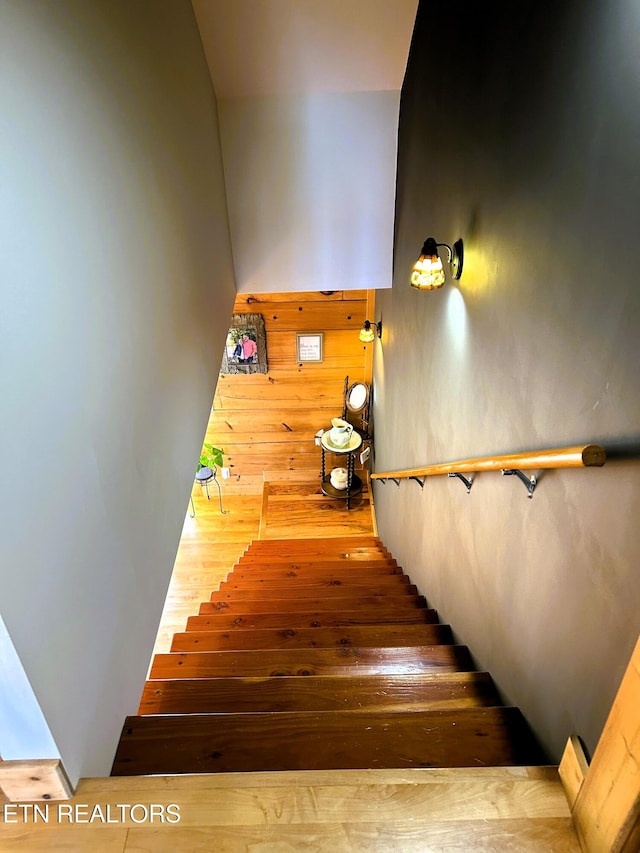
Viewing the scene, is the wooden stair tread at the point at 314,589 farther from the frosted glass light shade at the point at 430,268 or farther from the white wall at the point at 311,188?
the white wall at the point at 311,188

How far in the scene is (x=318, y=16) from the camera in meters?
2.67

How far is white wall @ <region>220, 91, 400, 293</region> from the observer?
10.3 feet

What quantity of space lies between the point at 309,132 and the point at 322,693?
317 cm

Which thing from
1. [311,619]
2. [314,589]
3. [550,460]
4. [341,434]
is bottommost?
[314,589]

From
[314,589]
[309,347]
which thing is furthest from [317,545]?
[309,347]

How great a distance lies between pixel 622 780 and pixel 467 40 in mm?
2051

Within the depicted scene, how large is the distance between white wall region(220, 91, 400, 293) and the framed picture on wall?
56.4 inches

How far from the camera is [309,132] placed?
3189 millimetres

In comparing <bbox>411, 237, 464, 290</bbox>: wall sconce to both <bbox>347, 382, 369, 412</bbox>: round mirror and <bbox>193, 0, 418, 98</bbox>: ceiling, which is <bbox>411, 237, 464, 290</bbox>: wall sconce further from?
<bbox>347, 382, 369, 412</bbox>: round mirror

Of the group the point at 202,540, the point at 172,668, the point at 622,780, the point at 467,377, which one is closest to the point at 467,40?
the point at 467,377

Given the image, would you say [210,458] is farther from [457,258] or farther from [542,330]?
[542,330]

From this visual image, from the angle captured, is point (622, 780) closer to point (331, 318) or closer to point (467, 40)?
point (467, 40)

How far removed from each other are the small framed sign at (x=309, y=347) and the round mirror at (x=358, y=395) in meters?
0.49

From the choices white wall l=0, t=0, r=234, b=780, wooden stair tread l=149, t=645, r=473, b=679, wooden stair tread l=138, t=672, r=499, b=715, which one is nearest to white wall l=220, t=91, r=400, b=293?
white wall l=0, t=0, r=234, b=780
